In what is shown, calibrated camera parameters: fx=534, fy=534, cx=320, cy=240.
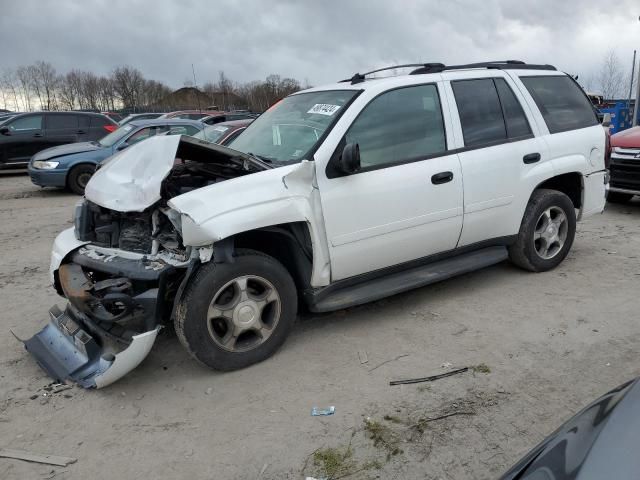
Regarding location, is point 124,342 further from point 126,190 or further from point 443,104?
point 443,104

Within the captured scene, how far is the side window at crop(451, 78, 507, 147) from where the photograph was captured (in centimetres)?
447

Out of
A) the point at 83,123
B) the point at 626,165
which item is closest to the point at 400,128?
the point at 626,165

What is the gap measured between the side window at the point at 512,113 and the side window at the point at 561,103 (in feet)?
0.85

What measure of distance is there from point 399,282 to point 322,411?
1.38 metres

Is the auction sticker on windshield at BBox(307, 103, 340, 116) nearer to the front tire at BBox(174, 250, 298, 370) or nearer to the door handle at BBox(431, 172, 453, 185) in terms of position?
the door handle at BBox(431, 172, 453, 185)

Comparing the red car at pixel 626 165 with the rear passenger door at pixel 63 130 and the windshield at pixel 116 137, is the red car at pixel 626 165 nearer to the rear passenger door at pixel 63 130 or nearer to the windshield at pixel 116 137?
the windshield at pixel 116 137

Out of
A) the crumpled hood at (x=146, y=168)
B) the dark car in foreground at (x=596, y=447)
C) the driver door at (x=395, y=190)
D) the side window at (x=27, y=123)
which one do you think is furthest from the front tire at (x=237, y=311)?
the side window at (x=27, y=123)

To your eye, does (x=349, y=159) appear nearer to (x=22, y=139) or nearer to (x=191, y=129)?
(x=191, y=129)

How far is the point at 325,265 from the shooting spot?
12.6 feet

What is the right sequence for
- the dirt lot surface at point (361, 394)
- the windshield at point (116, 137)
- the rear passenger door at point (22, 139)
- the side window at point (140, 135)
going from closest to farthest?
1. the dirt lot surface at point (361, 394)
2. the side window at point (140, 135)
3. the windshield at point (116, 137)
4. the rear passenger door at point (22, 139)

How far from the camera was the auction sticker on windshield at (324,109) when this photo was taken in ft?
13.4

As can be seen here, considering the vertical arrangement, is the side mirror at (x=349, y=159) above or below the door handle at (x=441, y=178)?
above

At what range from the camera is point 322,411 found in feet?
10.4

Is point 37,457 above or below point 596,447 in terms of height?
below
